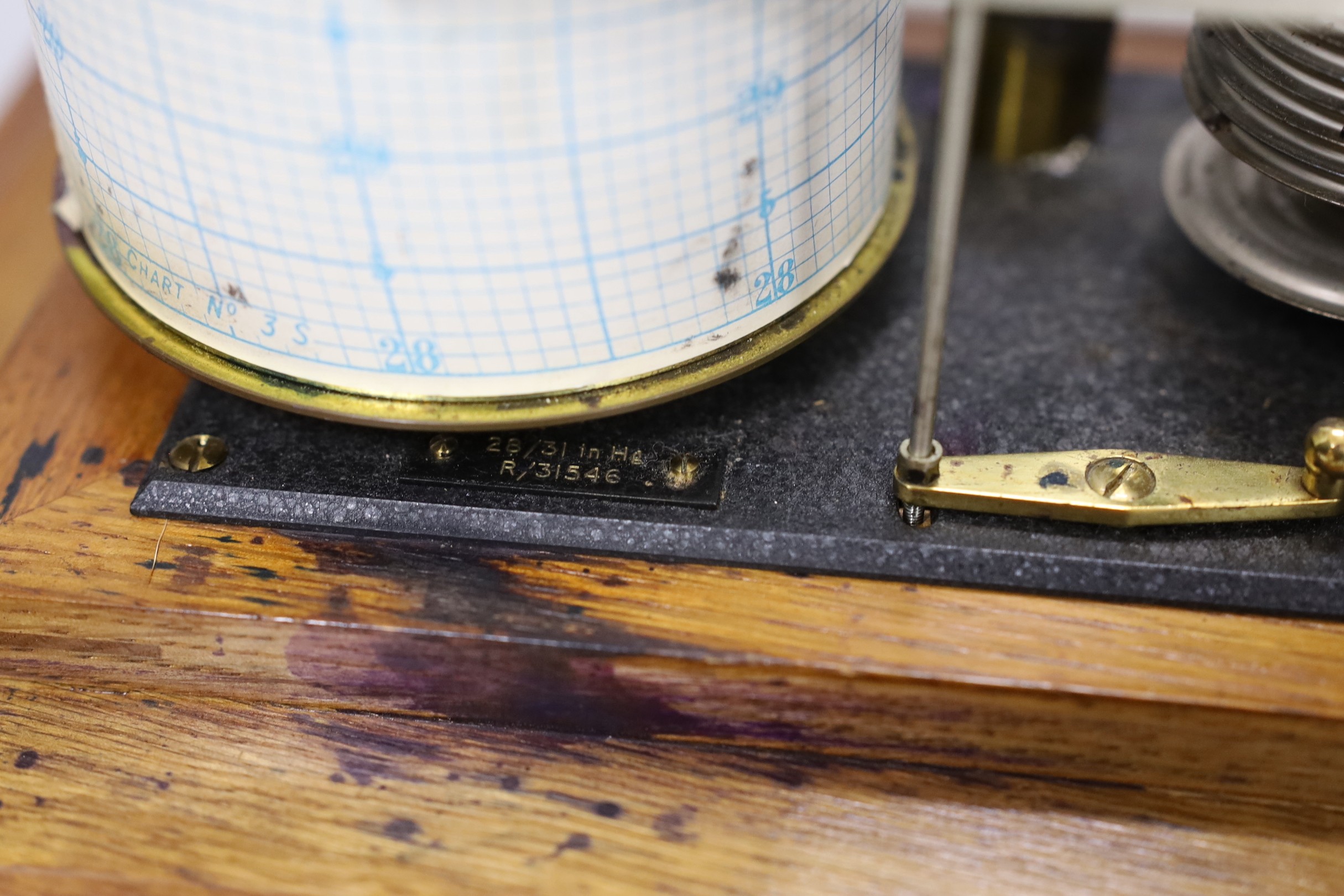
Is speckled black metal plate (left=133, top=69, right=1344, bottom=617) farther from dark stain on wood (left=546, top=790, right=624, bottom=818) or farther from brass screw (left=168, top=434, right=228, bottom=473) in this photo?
dark stain on wood (left=546, top=790, right=624, bottom=818)

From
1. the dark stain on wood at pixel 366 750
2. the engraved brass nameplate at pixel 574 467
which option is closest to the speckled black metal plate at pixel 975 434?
the engraved brass nameplate at pixel 574 467

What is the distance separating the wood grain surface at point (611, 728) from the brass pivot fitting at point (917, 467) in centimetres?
5

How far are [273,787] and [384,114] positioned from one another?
1.11 ft

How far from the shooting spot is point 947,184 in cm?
49

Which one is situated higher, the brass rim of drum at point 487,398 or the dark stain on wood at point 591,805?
the brass rim of drum at point 487,398

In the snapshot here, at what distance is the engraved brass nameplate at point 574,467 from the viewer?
0.62 meters

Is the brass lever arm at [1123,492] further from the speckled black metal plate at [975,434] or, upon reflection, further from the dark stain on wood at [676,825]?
the dark stain on wood at [676,825]

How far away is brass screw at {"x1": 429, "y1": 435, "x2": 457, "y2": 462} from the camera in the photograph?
639 mm

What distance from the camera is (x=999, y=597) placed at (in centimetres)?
58

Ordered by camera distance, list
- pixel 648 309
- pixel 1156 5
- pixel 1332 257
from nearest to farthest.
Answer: pixel 1156 5, pixel 648 309, pixel 1332 257

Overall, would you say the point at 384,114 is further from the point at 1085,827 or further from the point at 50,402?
the point at 1085,827

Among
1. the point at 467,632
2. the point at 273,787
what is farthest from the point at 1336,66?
the point at 273,787

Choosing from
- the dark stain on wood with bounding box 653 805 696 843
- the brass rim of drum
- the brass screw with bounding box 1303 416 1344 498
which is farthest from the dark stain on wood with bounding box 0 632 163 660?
the brass screw with bounding box 1303 416 1344 498

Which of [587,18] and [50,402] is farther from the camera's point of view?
[50,402]
